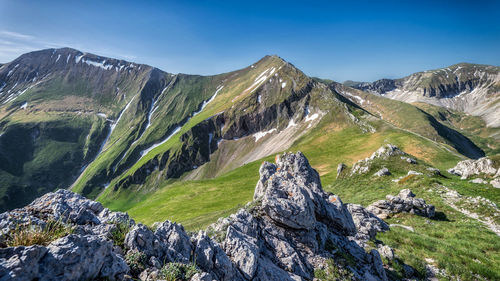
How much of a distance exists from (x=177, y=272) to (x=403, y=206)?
27.5 m

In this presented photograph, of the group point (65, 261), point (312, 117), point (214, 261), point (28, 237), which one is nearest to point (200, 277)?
point (214, 261)

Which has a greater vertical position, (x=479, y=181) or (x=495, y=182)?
(x=495, y=182)

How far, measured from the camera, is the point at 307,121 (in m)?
137

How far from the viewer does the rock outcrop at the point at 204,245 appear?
264 inches

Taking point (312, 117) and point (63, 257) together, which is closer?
point (63, 257)

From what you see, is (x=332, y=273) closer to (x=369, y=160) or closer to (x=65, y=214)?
(x=65, y=214)

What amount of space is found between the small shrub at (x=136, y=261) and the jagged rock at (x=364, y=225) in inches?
582

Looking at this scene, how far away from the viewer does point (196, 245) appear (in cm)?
1088

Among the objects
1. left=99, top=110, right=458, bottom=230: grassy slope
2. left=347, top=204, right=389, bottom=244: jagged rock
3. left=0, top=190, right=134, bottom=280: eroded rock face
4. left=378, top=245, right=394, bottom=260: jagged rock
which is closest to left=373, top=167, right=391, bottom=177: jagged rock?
left=99, top=110, right=458, bottom=230: grassy slope

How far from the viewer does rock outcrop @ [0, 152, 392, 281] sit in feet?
22.0

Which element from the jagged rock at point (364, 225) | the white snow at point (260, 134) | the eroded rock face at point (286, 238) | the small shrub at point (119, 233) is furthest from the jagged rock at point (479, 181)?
the white snow at point (260, 134)

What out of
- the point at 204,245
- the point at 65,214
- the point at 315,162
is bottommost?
the point at 315,162

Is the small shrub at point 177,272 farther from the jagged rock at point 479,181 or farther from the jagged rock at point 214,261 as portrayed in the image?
the jagged rock at point 479,181

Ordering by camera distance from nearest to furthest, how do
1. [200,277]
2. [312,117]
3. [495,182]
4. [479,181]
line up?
[200,277], [495,182], [479,181], [312,117]
